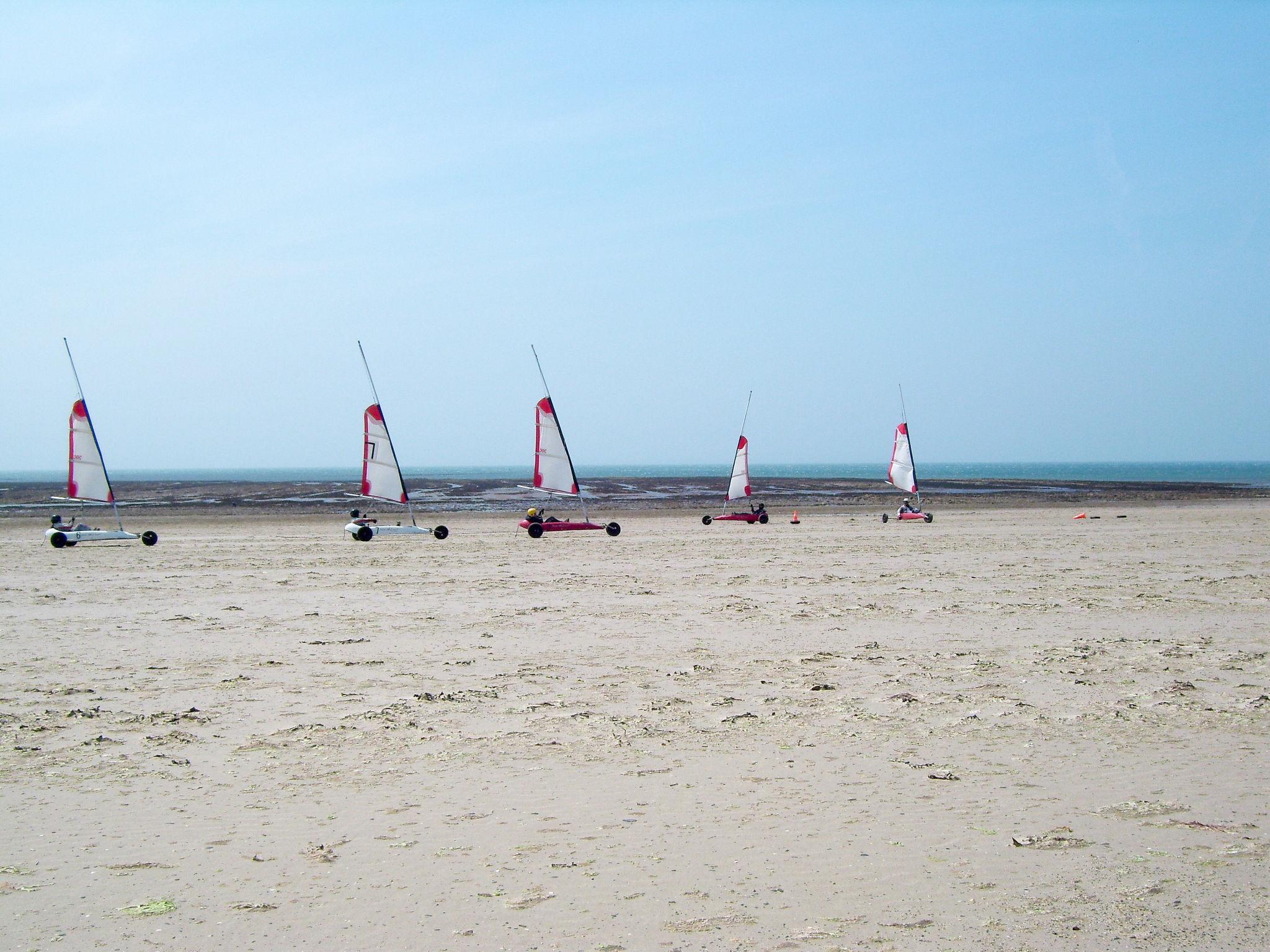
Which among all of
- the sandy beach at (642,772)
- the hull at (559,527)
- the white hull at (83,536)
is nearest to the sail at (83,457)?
the white hull at (83,536)

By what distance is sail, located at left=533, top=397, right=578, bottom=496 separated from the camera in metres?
29.5

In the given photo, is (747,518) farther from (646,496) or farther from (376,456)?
(646,496)

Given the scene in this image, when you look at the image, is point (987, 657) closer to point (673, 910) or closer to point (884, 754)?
point (884, 754)

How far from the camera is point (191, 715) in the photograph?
8.06m

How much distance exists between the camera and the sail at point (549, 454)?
96.9ft

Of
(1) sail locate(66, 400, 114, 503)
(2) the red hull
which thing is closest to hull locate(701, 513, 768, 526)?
(2) the red hull

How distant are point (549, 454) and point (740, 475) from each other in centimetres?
1095

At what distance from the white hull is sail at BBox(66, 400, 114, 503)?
1641 millimetres

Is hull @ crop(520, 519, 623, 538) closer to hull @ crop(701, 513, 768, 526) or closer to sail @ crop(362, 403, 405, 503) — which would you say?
sail @ crop(362, 403, 405, 503)

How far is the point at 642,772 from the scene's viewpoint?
261 inches

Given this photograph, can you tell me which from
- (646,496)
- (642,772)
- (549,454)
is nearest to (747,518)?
(549,454)

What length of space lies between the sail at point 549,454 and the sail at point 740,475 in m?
8.86

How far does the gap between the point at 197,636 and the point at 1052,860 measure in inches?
397

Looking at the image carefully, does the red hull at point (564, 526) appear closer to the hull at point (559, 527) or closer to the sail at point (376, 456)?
the hull at point (559, 527)
